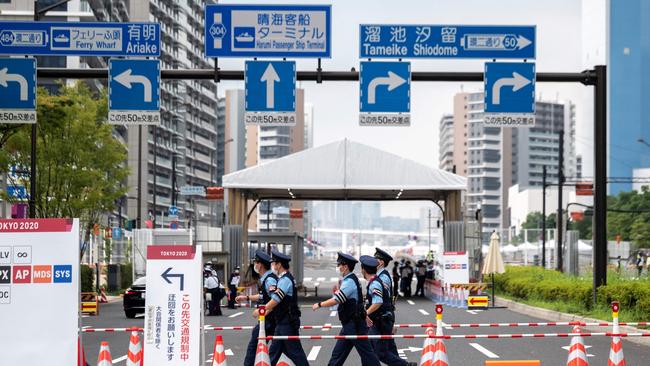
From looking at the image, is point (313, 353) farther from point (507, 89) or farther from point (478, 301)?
point (478, 301)

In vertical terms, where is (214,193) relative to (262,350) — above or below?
above

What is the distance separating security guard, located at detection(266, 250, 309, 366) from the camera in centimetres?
1402

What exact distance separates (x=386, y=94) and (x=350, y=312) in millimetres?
12944

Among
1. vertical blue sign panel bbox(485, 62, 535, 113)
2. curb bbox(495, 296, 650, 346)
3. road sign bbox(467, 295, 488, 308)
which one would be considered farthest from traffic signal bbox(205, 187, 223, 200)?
vertical blue sign panel bbox(485, 62, 535, 113)

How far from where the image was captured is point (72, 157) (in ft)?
146

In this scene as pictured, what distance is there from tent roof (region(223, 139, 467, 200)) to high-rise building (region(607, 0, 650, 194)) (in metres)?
127

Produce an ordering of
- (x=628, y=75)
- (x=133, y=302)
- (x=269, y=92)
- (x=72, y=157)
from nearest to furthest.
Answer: (x=269, y=92) < (x=133, y=302) < (x=72, y=157) < (x=628, y=75)

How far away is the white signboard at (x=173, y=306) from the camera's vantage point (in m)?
14.0

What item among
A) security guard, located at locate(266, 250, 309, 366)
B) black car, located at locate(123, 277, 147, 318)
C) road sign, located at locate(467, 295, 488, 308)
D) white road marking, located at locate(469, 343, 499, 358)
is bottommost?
road sign, located at locate(467, 295, 488, 308)

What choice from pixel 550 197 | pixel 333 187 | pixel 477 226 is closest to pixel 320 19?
pixel 333 187

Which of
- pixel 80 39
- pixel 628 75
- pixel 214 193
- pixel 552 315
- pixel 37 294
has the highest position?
pixel 628 75

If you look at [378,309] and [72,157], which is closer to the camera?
[378,309]

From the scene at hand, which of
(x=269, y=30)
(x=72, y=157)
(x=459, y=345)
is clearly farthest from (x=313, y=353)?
(x=72, y=157)

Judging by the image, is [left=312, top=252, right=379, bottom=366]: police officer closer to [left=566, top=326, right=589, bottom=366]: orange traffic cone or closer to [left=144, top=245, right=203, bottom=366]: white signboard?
[left=144, top=245, right=203, bottom=366]: white signboard
